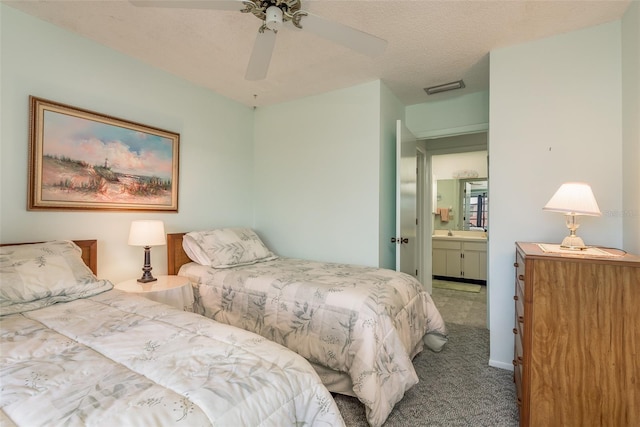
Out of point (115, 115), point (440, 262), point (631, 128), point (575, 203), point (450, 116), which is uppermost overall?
Result: point (450, 116)

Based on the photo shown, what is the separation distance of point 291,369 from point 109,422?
478 millimetres

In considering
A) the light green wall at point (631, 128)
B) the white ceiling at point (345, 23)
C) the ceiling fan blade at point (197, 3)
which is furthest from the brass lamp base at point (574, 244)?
the ceiling fan blade at point (197, 3)

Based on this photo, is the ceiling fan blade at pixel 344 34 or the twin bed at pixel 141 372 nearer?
the twin bed at pixel 141 372

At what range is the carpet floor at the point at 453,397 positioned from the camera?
1.66 metres

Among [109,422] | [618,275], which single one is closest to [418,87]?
[618,275]

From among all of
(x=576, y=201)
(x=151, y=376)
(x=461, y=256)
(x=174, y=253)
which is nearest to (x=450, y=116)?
(x=576, y=201)

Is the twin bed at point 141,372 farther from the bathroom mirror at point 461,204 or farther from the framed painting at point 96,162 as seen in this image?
the bathroom mirror at point 461,204

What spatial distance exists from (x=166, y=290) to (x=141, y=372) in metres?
1.32

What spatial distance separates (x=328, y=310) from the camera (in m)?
1.83

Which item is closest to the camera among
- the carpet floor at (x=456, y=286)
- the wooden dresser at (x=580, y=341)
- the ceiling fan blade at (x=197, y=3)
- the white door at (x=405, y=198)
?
the wooden dresser at (x=580, y=341)

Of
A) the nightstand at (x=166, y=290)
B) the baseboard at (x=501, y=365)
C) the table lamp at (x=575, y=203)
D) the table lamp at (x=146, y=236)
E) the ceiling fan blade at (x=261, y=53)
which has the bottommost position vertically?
the baseboard at (x=501, y=365)

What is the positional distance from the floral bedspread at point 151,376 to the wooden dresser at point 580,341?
3.62 ft

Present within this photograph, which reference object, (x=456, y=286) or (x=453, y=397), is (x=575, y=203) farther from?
(x=456, y=286)

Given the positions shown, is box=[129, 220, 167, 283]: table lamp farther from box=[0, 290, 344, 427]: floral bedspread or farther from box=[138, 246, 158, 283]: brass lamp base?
box=[0, 290, 344, 427]: floral bedspread
